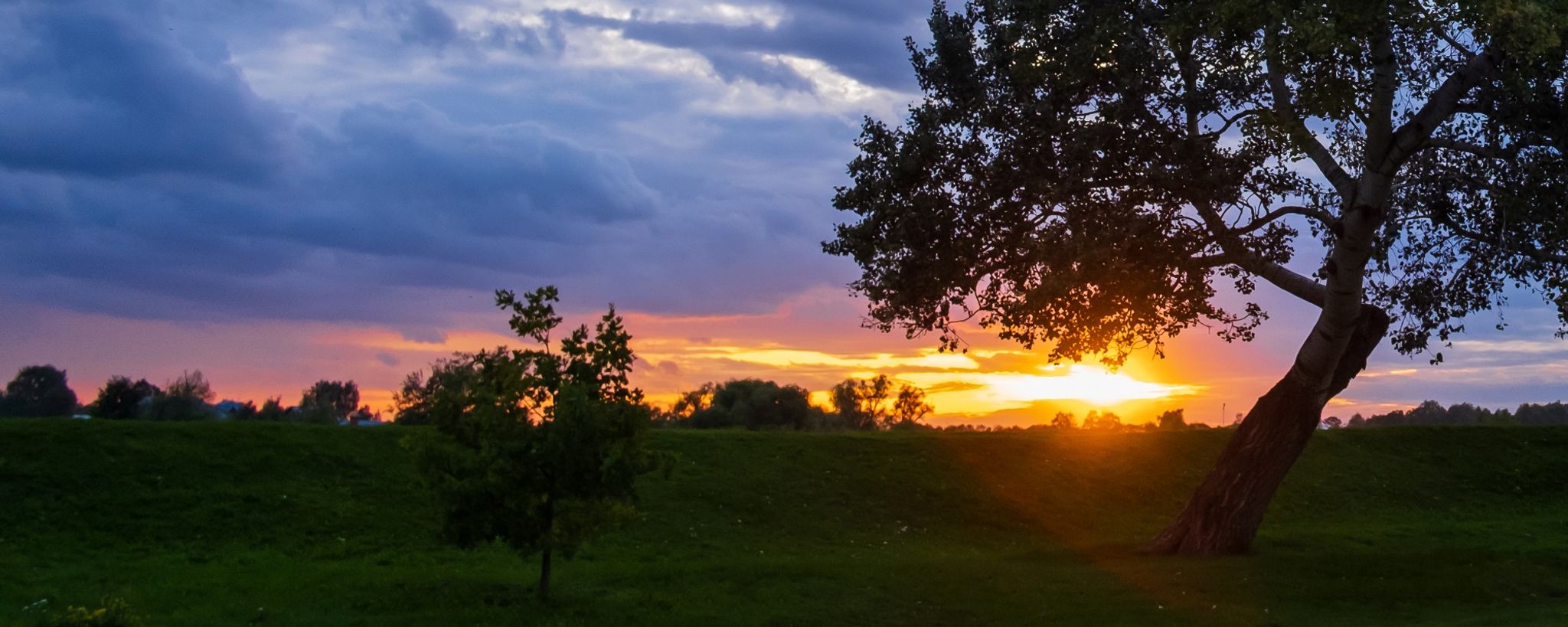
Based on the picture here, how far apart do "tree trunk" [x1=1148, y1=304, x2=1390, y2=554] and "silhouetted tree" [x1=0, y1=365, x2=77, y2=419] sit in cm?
5690

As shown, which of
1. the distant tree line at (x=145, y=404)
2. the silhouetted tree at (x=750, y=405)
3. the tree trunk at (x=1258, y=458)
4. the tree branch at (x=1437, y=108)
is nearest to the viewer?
the tree branch at (x=1437, y=108)

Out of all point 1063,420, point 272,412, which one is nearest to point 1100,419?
point 1063,420

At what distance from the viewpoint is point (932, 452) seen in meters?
35.4

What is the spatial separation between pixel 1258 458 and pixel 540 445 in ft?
46.0

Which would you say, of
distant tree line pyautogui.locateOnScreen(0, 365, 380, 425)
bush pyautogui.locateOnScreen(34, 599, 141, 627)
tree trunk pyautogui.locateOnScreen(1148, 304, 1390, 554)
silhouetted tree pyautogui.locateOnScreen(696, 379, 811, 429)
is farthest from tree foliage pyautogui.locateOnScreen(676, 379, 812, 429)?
bush pyautogui.locateOnScreen(34, 599, 141, 627)

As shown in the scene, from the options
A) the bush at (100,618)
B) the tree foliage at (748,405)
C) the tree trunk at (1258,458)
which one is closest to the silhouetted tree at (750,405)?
the tree foliage at (748,405)

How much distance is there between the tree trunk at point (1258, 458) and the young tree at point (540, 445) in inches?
466

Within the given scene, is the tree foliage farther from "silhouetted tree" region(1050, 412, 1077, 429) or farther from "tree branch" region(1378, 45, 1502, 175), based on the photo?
"tree branch" region(1378, 45, 1502, 175)

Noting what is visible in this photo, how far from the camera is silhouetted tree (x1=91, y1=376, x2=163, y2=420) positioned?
47.4 m

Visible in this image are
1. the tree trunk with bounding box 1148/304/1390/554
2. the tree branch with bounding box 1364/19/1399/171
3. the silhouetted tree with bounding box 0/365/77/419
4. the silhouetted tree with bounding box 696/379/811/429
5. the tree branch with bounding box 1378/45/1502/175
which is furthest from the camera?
the silhouetted tree with bounding box 696/379/811/429

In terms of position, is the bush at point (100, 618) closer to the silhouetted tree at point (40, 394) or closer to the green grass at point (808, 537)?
the green grass at point (808, 537)

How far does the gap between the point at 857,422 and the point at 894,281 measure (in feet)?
185

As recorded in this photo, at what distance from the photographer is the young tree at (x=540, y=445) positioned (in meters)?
17.0

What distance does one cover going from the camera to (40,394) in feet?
208
